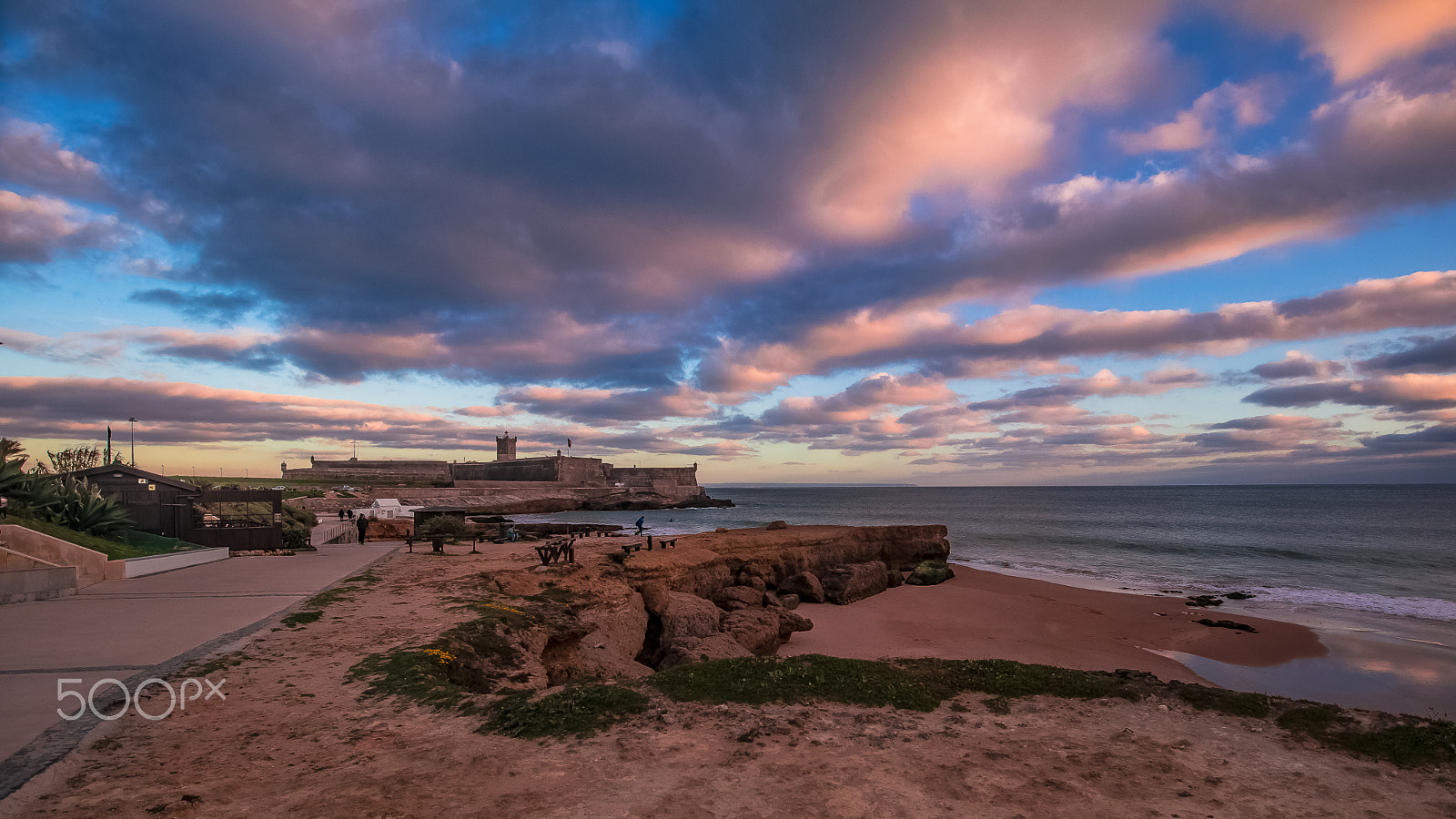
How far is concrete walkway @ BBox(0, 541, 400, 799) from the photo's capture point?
5805 millimetres

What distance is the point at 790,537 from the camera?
2761 centimetres

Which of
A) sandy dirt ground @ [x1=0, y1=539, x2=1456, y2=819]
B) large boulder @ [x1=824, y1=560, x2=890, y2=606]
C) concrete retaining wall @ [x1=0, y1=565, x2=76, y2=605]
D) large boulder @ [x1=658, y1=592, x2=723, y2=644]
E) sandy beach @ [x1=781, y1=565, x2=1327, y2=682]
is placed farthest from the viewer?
large boulder @ [x1=824, y1=560, x2=890, y2=606]

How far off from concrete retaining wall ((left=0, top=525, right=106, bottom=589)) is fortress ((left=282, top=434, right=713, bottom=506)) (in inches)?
2836

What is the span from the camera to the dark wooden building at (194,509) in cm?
2022

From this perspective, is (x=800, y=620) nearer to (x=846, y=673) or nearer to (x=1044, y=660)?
(x=1044, y=660)

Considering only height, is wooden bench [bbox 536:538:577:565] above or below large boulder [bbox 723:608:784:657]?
above

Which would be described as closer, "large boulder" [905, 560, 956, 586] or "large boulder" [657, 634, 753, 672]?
"large boulder" [657, 634, 753, 672]

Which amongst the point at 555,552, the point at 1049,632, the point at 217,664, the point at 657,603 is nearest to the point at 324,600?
the point at 217,664

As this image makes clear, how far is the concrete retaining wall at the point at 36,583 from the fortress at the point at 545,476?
73.7 m

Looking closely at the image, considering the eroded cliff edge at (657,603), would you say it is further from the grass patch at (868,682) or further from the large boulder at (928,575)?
the grass patch at (868,682)

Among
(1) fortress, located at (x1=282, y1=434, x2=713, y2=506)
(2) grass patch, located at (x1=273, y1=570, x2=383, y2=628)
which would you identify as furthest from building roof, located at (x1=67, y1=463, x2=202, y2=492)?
(1) fortress, located at (x1=282, y1=434, x2=713, y2=506)

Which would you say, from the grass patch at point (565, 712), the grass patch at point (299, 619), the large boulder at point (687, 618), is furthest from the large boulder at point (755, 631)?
the grass patch at point (299, 619)

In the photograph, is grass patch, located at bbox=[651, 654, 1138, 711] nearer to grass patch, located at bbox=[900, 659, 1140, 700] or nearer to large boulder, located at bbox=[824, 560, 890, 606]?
grass patch, located at bbox=[900, 659, 1140, 700]

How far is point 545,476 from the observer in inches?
3794
